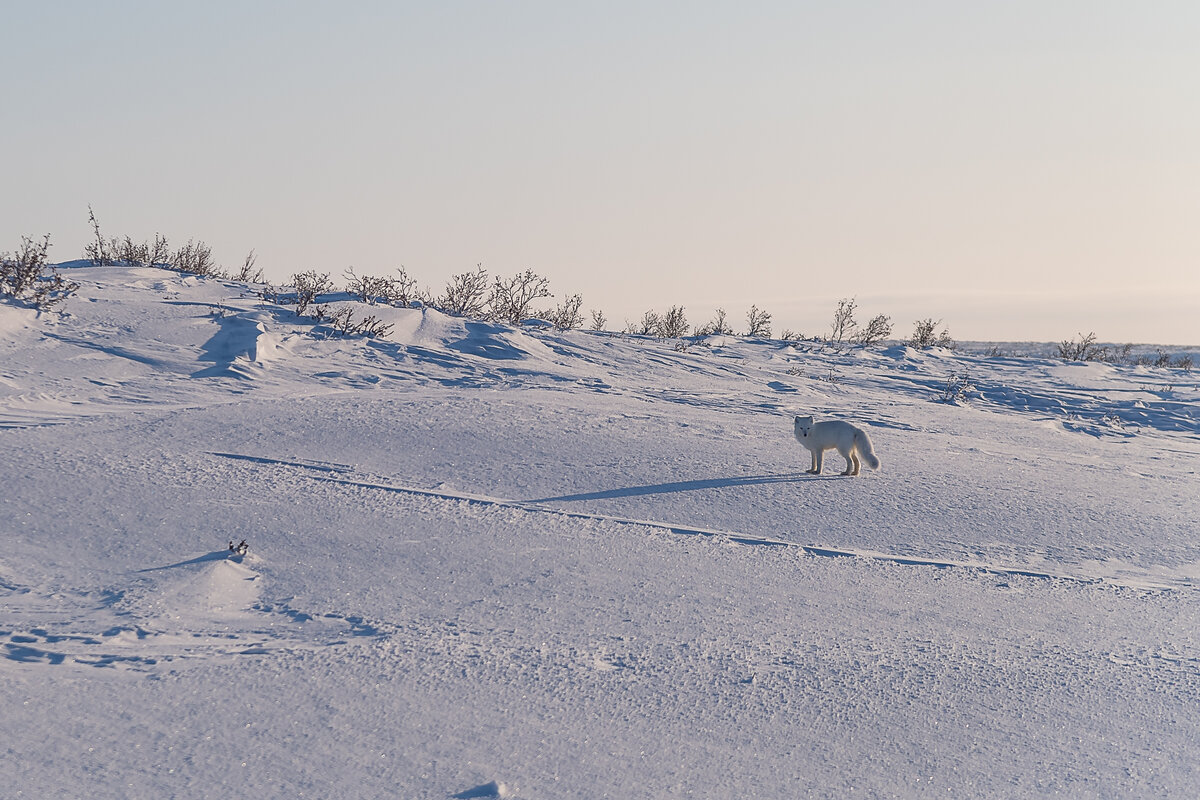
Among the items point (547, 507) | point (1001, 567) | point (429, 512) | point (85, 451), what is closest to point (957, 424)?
point (1001, 567)

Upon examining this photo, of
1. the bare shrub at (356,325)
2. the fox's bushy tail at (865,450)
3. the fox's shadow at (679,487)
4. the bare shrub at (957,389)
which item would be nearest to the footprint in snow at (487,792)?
the fox's shadow at (679,487)

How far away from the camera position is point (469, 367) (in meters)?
8.55

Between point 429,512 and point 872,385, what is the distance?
22.4 ft

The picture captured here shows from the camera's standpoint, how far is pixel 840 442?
5695 mm

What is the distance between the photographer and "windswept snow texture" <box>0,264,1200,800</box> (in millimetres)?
2502

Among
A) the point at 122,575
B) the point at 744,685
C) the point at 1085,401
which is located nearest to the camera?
the point at 744,685

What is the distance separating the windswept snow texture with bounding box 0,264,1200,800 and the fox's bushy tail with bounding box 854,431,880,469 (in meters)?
0.11

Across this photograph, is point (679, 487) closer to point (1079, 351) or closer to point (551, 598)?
point (551, 598)

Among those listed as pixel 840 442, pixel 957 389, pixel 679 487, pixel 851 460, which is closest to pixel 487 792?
pixel 679 487

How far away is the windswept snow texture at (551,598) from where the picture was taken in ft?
8.21

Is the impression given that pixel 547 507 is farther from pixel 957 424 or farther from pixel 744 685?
pixel 957 424

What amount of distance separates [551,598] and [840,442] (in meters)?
2.62

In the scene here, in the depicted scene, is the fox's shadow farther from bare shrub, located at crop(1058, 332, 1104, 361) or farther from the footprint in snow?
bare shrub, located at crop(1058, 332, 1104, 361)

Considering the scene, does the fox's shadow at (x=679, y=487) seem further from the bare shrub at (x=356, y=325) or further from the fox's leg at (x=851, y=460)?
the bare shrub at (x=356, y=325)
